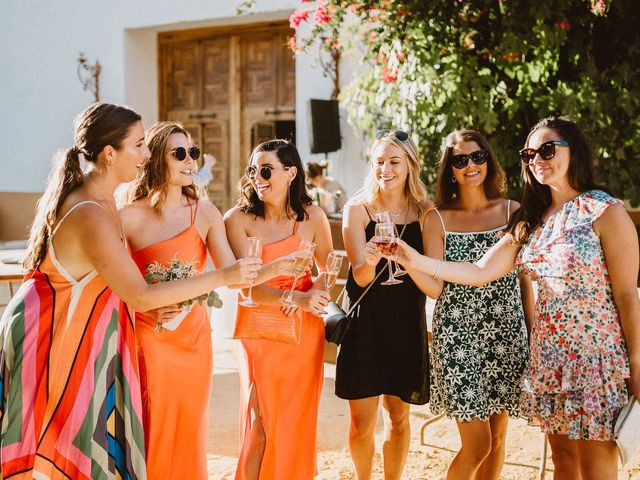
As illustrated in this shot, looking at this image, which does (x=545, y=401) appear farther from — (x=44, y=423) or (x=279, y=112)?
(x=279, y=112)

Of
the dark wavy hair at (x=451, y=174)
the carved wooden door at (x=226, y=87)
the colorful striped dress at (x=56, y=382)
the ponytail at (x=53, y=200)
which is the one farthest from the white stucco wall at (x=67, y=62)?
the colorful striped dress at (x=56, y=382)

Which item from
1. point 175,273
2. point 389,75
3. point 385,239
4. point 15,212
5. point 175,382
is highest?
point 389,75

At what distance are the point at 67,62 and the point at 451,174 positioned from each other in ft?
36.3

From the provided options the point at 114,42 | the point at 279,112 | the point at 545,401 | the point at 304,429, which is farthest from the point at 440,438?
the point at 114,42

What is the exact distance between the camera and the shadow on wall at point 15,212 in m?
12.7

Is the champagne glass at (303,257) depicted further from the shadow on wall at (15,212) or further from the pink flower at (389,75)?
the shadow on wall at (15,212)

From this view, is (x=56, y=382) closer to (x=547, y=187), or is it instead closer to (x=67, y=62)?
(x=547, y=187)

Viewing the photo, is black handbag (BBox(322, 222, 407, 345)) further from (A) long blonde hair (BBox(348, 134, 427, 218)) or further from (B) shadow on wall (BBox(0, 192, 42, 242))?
(B) shadow on wall (BBox(0, 192, 42, 242))

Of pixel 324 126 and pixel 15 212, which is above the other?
pixel 324 126

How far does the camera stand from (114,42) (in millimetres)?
12469

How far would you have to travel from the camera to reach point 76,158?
8.60ft

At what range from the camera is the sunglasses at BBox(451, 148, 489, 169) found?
3.35 m

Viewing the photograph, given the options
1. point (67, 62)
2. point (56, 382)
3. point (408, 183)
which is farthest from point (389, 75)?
point (67, 62)

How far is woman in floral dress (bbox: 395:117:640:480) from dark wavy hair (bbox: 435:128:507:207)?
0.50 metres
